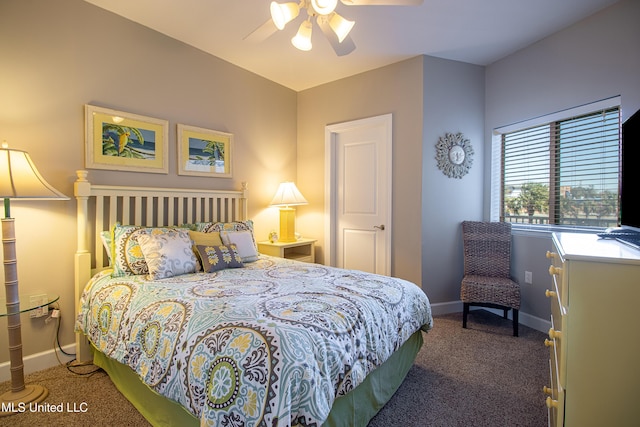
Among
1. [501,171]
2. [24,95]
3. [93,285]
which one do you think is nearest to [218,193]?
[93,285]

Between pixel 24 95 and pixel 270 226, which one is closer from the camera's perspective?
pixel 24 95

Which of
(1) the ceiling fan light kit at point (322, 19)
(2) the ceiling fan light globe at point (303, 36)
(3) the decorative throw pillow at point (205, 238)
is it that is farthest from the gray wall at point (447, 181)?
(3) the decorative throw pillow at point (205, 238)

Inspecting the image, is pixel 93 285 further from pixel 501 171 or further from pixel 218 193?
pixel 501 171

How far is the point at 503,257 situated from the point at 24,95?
4.21 meters

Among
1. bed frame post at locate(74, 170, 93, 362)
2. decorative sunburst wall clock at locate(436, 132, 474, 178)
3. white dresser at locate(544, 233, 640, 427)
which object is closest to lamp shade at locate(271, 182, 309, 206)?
decorative sunburst wall clock at locate(436, 132, 474, 178)

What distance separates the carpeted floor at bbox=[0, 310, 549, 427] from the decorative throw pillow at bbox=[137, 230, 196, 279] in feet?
2.55

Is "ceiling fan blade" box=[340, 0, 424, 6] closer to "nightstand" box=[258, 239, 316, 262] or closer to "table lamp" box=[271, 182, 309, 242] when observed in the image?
"table lamp" box=[271, 182, 309, 242]

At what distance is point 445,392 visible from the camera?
1.99 meters

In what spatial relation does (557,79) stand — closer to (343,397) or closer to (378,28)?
(378,28)

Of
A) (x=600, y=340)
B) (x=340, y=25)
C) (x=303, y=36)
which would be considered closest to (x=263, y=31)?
(x=303, y=36)

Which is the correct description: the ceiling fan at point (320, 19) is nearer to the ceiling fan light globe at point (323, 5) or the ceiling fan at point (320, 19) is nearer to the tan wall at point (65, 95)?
the ceiling fan light globe at point (323, 5)

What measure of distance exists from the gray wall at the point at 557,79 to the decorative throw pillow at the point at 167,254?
3.12 m

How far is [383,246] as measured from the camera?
140 inches

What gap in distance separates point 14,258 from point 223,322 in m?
1.52
